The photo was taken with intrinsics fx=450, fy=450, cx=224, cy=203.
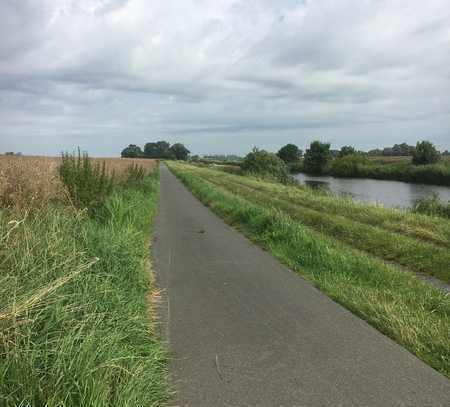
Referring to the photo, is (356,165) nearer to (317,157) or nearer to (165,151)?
(317,157)

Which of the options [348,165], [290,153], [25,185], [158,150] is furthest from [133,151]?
[25,185]

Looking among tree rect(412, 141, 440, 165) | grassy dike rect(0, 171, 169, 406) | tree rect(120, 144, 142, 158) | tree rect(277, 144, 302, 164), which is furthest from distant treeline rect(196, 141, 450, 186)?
tree rect(120, 144, 142, 158)

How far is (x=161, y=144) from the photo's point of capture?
188 m

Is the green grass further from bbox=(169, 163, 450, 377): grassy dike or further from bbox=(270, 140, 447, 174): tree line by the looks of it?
bbox=(270, 140, 447, 174): tree line

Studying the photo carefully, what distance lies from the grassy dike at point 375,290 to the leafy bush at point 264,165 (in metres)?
46.3

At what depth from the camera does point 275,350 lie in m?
4.65

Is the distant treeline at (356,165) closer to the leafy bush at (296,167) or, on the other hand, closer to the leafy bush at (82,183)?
the leafy bush at (296,167)

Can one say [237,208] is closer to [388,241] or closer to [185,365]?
[388,241]

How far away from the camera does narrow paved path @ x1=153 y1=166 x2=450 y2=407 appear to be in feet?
12.3

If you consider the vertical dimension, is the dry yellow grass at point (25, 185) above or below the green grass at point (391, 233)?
above

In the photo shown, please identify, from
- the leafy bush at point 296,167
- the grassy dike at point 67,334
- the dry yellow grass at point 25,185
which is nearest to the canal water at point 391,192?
the dry yellow grass at point 25,185

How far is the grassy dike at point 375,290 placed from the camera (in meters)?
4.94

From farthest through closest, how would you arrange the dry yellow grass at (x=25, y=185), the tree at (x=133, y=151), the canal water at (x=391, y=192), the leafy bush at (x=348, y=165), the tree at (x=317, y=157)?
the tree at (x=133, y=151) → the tree at (x=317, y=157) → the leafy bush at (x=348, y=165) → the canal water at (x=391, y=192) → the dry yellow grass at (x=25, y=185)

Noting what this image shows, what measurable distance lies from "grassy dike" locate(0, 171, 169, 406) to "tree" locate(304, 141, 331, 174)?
83.0m
